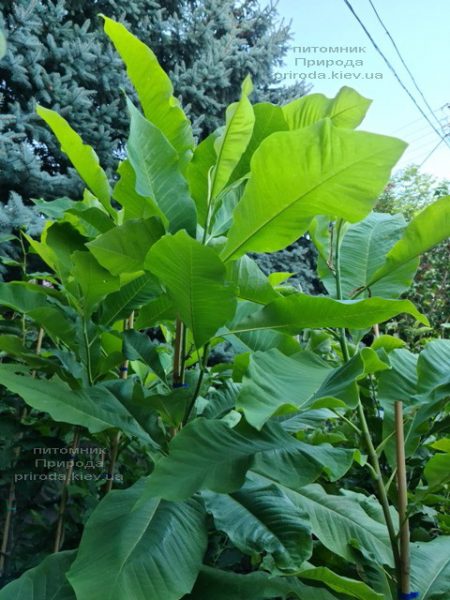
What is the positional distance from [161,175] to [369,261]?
0.51 m

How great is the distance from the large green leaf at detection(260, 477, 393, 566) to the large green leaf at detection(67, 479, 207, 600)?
0.20 meters

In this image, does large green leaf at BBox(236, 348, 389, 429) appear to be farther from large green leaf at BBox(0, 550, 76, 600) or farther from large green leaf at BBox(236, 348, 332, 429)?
large green leaf at BBox(0, 550, 76, 600)

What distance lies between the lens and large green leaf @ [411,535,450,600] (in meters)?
0.99

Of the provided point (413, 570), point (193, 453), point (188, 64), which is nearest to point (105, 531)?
point (193, 453)

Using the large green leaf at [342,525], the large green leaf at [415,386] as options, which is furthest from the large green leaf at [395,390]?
the large green leaf at [342,525]

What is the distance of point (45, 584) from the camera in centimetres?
95

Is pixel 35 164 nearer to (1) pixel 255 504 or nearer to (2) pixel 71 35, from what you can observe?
(2) pixel 71 35

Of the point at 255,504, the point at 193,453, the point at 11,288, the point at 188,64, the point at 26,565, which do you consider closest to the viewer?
the point at 193,453

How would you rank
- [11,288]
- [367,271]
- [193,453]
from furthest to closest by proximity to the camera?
[11,288]
[367,271]
[193,453]

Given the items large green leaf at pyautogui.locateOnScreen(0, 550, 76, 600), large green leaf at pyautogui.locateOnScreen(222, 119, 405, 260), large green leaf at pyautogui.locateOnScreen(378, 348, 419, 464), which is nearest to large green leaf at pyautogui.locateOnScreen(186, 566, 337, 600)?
large green leaf at pyautogui.locateOnScreen(0, 550, 76, 600)

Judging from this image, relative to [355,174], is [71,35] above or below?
above

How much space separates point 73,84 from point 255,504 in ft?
11.7

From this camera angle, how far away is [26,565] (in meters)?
1.42

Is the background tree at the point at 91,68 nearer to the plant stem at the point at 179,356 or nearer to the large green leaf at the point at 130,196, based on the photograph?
the large green leaf at the point at 130,196
